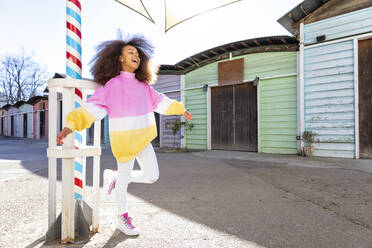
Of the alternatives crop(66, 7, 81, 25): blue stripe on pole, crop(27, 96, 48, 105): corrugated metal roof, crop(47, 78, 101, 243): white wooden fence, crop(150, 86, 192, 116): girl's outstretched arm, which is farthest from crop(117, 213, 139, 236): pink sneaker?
crop(27, 96, 48, 105): corrugated metal roof

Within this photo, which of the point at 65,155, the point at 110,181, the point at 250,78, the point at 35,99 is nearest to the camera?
the point at 65,155

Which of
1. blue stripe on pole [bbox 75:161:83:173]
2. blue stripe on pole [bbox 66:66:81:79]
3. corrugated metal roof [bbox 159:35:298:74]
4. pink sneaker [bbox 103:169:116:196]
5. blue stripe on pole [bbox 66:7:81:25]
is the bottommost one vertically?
pink sneaker [bbox 103:169:116:196]

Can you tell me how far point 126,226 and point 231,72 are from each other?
8.10 m

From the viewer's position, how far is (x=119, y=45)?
2.12m

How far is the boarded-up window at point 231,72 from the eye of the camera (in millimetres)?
9047

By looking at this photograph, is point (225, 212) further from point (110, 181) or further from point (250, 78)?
point (250, 78)

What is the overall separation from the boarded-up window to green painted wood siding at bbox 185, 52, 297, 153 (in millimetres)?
178

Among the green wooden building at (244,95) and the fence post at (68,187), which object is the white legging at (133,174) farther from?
the green wooden building at (244,95)

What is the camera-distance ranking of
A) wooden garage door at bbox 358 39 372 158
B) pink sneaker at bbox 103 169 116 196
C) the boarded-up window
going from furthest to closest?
the boarded-up window
wooden garage door at bbox 358 39 372 158
pink sneaker at bbox 103 169 116 196

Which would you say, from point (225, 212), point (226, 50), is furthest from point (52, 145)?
point (226, 50)

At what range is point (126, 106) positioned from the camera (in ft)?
6.44

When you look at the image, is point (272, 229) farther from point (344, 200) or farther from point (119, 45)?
point (119, 45)

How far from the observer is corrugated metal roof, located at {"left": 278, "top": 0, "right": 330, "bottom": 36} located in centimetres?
709

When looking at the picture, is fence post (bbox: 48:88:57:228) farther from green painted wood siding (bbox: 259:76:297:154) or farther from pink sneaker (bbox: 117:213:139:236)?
green painted wood siding (bbox: 259:76:297:154)
